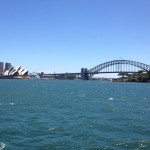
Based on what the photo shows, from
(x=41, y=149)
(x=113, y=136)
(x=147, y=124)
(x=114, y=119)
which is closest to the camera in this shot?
(x=41, y=149)

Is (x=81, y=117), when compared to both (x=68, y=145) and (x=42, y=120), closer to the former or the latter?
(x=42, y=120)

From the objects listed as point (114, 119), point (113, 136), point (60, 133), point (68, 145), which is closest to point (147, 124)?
point (114, 119)

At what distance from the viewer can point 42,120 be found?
27.7 m

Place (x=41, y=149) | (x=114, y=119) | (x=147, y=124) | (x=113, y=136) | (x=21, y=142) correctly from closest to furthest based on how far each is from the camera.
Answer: (x=41, y=149) < (x=21, y=142) < (x=113, y=136) < (x=147, y=124) < (x=114, y=119)

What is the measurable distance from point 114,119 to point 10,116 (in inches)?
336

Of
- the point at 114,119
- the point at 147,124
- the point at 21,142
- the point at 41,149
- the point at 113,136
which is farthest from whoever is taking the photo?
the point at 114,119

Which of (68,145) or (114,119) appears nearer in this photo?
(68,145)

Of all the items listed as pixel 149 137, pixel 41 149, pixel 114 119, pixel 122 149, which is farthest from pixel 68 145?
pixel 114 119

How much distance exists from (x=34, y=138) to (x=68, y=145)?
7.65 feet

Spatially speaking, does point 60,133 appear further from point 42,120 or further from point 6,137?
point 42,120

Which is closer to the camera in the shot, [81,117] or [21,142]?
[21,142]

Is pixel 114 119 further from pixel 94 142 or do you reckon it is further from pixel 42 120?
pixel 94 142

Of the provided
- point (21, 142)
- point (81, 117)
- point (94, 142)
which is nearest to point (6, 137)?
point (21, 142)

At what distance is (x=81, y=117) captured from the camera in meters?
30.1
